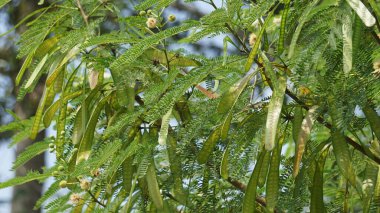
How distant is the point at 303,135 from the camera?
1.45m

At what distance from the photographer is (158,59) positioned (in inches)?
70.8

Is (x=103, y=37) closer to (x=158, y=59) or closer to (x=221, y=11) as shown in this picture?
(x=158, y=59)

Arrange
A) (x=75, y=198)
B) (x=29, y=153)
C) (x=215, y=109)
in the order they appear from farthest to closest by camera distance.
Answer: (x=29, y=153)
(x=75, y=198)
(x=215, y=109)

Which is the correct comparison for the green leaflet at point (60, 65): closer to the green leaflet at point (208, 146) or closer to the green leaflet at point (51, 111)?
the green leaflet at point (51, 111)

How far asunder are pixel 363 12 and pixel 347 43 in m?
0.06

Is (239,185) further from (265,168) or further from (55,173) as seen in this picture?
(55,173)

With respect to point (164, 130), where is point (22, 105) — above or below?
above

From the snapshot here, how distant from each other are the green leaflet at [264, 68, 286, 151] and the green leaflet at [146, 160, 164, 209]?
318 millimetres

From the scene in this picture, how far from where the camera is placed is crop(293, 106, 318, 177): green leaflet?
4.67ft

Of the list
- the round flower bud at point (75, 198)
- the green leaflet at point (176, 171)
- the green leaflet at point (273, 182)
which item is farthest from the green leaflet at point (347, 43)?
the round flower bud at point (75, 198)

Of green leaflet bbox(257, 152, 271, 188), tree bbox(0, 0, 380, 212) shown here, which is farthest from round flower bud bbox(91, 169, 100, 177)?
green leaflet bbox(257, 152, 271, 188)

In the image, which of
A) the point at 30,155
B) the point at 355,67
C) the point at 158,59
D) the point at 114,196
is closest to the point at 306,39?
the point at 355,67

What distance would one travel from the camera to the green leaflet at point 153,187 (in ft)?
5.21

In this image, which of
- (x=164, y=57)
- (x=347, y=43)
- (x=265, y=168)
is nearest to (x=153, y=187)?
(x=265, y=168)
